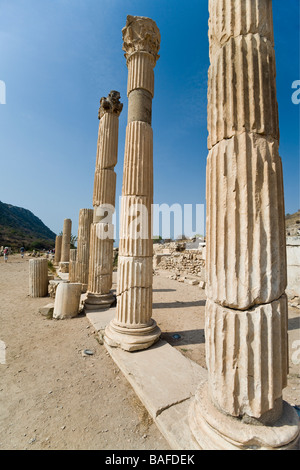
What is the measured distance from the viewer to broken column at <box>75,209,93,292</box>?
936 centimetres

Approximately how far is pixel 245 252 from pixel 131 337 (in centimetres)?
329

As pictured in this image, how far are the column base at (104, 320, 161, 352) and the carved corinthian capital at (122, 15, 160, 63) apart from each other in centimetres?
647

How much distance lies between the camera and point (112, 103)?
7.52 metres

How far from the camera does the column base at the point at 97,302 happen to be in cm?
710

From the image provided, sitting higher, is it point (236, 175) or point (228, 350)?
point (236, 175)

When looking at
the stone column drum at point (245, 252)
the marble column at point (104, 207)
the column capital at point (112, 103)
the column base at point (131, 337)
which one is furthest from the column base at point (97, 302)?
the column capital at point (112, 103)

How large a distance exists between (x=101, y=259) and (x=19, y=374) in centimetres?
401

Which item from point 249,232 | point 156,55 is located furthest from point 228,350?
point 156,55

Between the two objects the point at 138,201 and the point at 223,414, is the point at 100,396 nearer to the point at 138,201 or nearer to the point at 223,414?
the point at 223,414

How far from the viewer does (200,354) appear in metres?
4.53

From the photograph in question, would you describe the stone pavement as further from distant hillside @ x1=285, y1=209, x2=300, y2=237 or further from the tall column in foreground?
distant hillside @ x1=285, y1=209, x2=300, y2=237

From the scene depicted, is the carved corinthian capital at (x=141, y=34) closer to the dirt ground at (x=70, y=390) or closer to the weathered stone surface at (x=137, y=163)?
the weathered stone surface at (x=137, y=163)

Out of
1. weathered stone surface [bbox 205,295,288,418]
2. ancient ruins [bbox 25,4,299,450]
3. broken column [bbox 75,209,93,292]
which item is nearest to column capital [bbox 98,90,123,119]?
broken column [bbox 75,209,93,292]
